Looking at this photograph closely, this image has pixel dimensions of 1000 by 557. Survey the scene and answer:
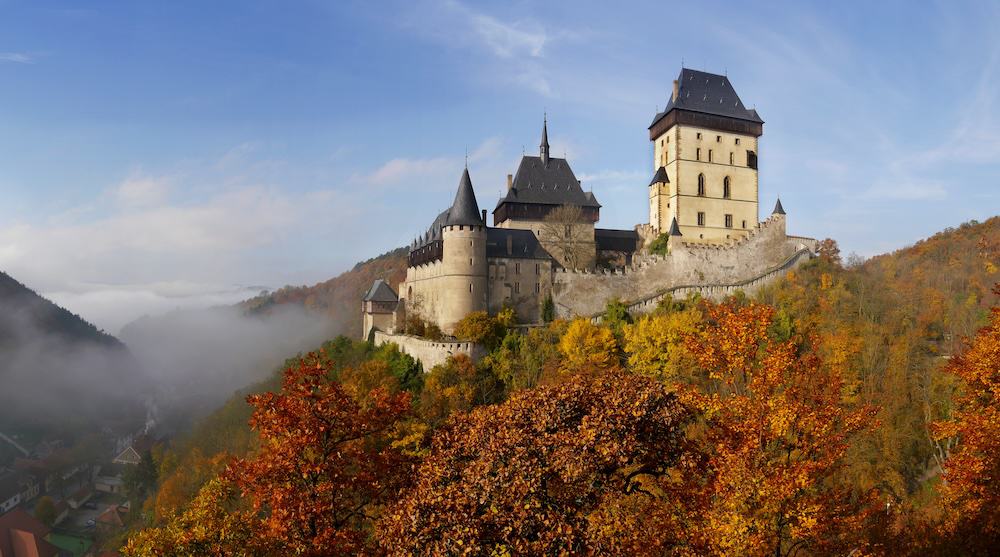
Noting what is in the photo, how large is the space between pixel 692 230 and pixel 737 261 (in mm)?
4117

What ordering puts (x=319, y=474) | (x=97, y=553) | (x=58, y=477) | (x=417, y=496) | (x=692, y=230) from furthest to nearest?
(x=58, y=477) → (x=97, y=553) → (x=692, y=230) → (x=319, y=474) → (x=417, y=496)

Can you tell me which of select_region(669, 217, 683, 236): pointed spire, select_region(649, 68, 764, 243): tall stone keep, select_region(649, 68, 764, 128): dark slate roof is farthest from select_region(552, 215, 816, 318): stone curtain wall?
select_region(649, 68, 764, 128): dark slate roof

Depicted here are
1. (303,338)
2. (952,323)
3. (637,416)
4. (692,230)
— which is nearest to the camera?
(637,416)

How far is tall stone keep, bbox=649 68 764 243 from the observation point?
4450cm

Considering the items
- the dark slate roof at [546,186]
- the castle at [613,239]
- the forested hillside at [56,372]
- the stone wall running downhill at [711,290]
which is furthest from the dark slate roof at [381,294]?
the forested hillside at [56,372]

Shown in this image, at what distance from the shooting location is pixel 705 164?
45.2 metres

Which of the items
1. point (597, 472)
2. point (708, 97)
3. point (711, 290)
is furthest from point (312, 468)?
point (708, 97)

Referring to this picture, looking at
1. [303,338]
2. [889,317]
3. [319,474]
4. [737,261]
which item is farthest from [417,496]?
[303,338]

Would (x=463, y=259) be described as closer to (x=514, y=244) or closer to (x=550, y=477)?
(x=514, y=244)

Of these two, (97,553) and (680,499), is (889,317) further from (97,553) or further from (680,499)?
(97,553)

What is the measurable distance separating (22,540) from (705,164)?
56.9m

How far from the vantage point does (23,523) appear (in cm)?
5375

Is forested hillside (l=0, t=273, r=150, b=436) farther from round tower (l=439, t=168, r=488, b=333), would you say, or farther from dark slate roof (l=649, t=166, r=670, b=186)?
dark slate roof (l=649, t=166, r=670, b=186)

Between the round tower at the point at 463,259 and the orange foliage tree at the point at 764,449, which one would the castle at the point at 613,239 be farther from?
the orange foliage tree at the point at 764,449
